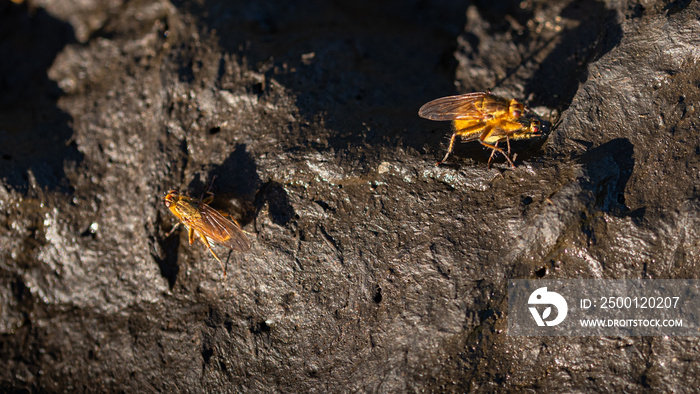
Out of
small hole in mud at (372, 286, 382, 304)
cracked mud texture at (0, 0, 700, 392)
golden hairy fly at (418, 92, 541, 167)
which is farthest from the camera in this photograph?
golden hairy fly at (418, 92, 541, 167)

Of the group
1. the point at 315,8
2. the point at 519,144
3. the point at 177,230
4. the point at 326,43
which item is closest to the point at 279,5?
the point at 315,8

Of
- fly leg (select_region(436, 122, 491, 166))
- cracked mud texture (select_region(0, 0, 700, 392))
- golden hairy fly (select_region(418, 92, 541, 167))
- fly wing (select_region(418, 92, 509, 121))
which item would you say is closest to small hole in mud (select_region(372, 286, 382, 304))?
cracked mud texture (select_region(0, 0, 700, 392))

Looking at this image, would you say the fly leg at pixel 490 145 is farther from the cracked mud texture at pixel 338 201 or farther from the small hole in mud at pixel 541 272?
the small hole in mud at pixel 541 272

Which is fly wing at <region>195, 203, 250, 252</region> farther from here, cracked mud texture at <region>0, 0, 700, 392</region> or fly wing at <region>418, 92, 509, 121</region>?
fly wing at <region>418, 92, 509, 121</region>

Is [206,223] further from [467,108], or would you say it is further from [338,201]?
[467,108]


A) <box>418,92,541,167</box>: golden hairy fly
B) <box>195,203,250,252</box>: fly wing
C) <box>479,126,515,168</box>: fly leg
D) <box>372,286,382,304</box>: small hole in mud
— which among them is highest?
<box>418,92,541,167</box>: golden hairy fly

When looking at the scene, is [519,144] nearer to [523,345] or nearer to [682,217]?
[682,217]

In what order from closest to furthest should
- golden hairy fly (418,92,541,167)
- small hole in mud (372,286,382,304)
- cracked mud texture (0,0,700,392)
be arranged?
1. cracked mud texture (0,0,700,392)
2. small hole in mud (372,286,382,304)
3. golden hairy fly (418,92,541,167)
